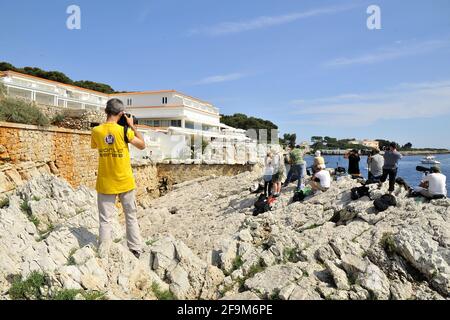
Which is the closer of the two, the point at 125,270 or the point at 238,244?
the point at 125,270

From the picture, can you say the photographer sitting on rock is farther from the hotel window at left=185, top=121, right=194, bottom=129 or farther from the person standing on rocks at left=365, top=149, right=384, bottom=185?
the hotel window at left=185, top=121, right=194, bottom=129

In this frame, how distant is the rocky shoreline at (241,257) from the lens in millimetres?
5000

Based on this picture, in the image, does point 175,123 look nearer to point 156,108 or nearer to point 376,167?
point 156,108

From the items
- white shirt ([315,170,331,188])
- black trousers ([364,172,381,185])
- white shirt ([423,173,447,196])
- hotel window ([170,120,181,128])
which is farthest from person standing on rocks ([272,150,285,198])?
hotel window ([170,120,181,128])

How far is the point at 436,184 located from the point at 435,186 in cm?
6

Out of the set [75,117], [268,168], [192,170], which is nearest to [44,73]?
[75,117]

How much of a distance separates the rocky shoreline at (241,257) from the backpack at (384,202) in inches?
Result: 7.1
